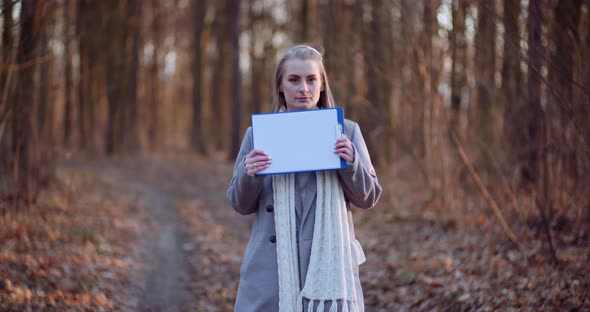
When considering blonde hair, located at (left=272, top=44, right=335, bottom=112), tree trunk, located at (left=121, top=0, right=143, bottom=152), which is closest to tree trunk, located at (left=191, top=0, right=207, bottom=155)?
tree trunk, located at (left=121, top=0, right=143, bottom=152)

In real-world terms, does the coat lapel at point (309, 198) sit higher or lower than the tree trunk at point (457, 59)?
lower

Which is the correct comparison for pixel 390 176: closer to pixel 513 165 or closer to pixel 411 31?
pixel 411 31

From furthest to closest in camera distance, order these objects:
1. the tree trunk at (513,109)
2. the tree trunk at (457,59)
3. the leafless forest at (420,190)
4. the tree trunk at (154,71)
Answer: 1. the tree trunk at (154,71)
2. the tree trunk at (457,59)
3. the tree trunk at (513,109)
4. the leafless forest at (420,190)

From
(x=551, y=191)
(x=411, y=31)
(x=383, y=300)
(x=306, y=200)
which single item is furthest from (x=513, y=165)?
(x=306, y=200)

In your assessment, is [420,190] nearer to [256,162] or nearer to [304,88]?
[304,88]

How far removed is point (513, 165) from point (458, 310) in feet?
8.16

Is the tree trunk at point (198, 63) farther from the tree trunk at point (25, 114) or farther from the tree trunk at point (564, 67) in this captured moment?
the tree trunk at point (564, 67)

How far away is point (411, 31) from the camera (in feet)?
28.6

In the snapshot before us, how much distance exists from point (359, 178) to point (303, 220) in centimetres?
37

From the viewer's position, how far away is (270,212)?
9.91 ft

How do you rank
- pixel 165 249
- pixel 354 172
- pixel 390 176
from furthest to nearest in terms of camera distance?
pixel 390 176 < pixel 165 249 < pixel 354 172

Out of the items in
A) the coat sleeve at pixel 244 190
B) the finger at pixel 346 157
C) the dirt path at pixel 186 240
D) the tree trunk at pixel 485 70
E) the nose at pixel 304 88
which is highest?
the tree trunk at pixel 485 70

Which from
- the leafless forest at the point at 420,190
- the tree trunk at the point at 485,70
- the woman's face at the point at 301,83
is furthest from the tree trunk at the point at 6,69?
the tree trunk at the point at 485,70

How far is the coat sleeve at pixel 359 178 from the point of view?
283 cm
